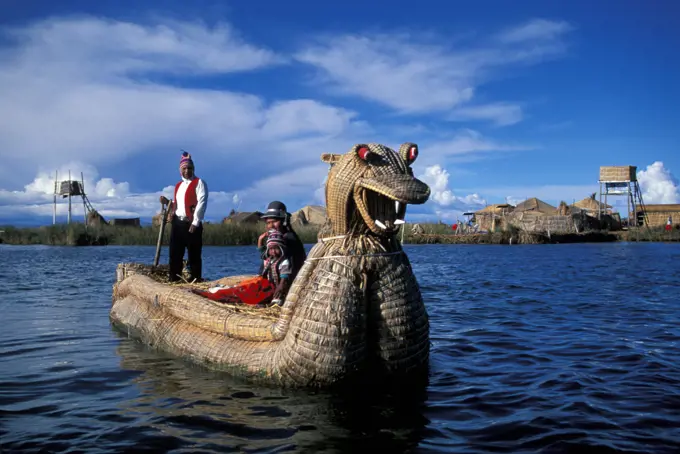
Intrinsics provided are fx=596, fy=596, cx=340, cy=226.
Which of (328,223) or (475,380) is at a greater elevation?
(328,223)

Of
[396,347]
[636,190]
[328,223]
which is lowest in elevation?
[396,347]

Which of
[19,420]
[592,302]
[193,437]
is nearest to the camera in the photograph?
[193,437]

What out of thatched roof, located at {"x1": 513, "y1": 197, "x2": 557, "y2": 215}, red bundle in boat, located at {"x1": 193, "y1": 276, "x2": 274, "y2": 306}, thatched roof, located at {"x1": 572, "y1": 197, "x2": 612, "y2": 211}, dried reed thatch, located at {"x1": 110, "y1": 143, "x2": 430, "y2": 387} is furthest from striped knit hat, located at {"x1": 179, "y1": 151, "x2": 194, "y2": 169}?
thatched roof, located at {"x1": 572, "y1": 197, "x2": 612, "y2": 211}

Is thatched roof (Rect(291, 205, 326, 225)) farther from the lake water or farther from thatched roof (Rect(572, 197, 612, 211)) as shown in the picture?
the lake water

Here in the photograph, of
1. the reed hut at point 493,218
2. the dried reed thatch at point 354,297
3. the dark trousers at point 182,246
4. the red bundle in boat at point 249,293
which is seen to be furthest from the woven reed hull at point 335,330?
the reed hut at point 493,218

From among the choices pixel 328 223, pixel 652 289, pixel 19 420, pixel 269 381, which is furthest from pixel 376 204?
pixel 652 289

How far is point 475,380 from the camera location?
20.4 feet

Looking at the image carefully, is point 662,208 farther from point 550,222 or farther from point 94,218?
point 94,218

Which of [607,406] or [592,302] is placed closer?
[607,406]

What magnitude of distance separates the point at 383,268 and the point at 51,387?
3704mm

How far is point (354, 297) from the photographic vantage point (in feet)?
17.0

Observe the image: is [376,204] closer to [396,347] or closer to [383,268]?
[383,268]

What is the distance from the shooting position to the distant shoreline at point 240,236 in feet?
134

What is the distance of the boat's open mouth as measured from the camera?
4920 millimetres
